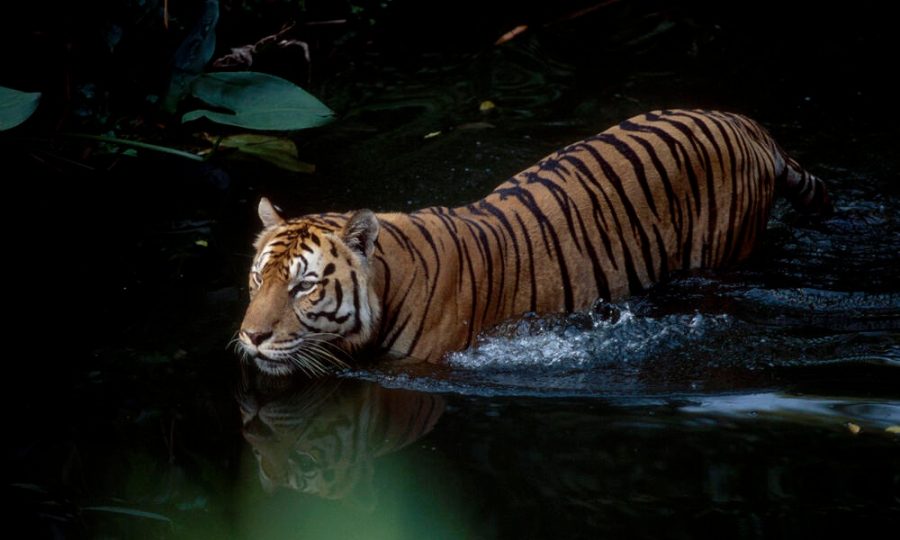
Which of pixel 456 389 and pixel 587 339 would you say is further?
pixel 587 339

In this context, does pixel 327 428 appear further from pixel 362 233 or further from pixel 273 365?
pixel 362 233

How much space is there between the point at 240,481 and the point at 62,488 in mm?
449

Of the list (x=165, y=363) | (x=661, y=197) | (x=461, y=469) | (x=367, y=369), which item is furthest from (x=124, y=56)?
Answer: (x=461, y=469)

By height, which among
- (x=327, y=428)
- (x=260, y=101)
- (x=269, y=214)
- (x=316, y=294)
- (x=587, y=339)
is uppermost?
(x=260, y=101)

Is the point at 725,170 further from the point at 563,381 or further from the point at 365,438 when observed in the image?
the point at 365,438

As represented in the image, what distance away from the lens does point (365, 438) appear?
3105 mm

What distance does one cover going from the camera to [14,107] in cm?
355

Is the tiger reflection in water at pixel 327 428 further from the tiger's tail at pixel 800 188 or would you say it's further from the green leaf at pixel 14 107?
the tiger's tail at pixel 800 188

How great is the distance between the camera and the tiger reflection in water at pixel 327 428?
2887 millimetres

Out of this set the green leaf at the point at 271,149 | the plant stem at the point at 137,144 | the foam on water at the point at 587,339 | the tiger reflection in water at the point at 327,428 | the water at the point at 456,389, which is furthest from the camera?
the green leaf at the point at 271,149

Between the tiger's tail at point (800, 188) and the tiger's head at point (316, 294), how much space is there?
1762 mm

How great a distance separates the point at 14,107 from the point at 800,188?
113 inches

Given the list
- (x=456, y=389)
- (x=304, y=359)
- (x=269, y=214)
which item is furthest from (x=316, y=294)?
(x=456, y=389)

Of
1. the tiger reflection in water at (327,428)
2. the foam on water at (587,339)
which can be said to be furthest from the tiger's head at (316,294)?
the foam on water at (587,339)
